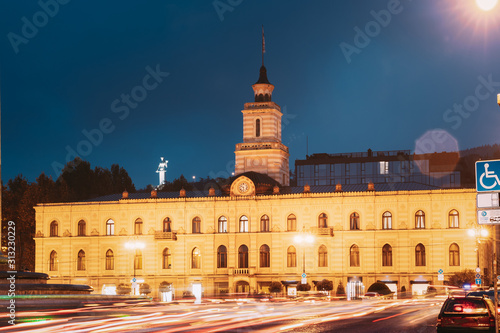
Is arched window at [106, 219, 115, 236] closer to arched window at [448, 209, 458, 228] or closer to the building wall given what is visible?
the building wall

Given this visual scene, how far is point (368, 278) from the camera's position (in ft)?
266

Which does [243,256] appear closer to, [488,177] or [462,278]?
[462,278]

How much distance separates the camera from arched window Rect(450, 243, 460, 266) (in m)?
78.9

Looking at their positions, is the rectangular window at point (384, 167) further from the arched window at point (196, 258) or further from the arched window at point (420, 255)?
the arched window at point (196, 258)

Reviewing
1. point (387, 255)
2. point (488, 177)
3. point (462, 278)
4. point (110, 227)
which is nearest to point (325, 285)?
point (387, 255)

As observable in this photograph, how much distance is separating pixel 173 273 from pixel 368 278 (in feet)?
68.9

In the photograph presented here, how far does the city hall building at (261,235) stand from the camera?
8038cm

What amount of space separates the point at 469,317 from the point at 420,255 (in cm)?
5611

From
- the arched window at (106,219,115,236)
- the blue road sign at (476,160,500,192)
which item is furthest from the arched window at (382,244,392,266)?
the blue road sign at (476,160,500,192)

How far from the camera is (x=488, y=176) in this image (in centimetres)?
1922

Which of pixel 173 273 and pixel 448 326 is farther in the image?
pixel 173 273

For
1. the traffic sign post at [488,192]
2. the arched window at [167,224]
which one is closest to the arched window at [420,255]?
the arched window at [167,224]

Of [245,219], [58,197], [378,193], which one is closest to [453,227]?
[378,193]

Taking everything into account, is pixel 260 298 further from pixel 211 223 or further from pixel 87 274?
pixel 87 274
